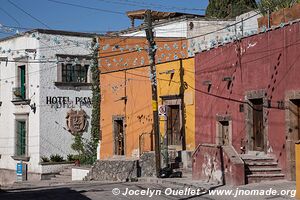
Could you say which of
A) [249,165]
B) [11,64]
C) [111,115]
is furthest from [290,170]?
[11,64]

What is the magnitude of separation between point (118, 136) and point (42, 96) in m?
4.95

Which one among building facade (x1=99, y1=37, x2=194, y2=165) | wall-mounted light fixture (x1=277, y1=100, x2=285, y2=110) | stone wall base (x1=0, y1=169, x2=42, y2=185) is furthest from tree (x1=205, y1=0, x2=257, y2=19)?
wall-mounted light fixture (x1=277, y1=100, x2=285, y2=110)

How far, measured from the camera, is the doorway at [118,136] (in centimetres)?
2805

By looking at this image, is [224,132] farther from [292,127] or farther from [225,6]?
[225,6]

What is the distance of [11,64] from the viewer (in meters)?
31.6

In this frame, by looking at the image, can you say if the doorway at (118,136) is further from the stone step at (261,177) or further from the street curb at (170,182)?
the stone step at (261,177)

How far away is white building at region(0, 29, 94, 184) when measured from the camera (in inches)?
1160

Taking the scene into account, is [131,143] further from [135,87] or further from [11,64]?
[11,64]

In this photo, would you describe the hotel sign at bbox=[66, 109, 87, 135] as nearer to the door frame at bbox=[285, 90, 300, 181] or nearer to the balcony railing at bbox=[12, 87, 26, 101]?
the balcony railing at bbox=[12, 87, 26, 101]

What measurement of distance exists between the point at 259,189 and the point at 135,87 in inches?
501

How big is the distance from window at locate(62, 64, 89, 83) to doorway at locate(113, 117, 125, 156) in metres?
4.33

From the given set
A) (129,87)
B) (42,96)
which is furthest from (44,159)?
(129,87)

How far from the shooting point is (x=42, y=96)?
96.8ft

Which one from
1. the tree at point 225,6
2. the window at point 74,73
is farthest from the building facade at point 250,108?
the tree at point 225,6
